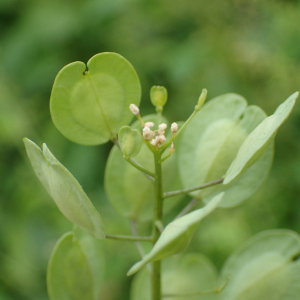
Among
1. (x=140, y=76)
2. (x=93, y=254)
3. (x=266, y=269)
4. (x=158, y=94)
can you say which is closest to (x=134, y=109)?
(x=158, y=94)

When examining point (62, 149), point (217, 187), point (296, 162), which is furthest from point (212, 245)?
point (217, 187)

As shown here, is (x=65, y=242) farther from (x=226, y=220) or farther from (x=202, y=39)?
(x=202, y=39)

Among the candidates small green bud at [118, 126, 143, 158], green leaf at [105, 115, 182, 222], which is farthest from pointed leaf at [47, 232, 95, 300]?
small green bud at [118, 126, 143, 158]

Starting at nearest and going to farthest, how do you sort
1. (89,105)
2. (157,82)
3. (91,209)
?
(91,209) → (89,105) → (157,82)

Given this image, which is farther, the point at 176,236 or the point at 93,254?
the point at 93,254

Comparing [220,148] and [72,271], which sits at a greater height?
[220,148]

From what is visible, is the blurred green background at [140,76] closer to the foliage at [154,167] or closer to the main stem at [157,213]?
the foliage at [154,167]

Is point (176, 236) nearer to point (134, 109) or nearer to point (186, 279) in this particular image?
point (134, 109)
